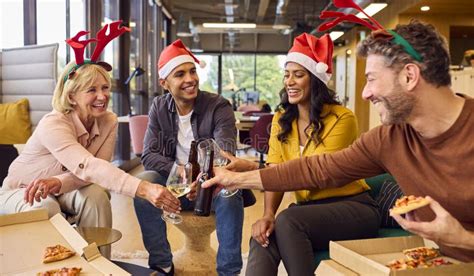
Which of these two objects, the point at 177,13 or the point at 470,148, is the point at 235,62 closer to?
the point at 177,13

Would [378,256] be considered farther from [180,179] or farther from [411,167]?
[180,179]

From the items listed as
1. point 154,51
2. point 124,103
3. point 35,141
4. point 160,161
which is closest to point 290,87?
point 160,161

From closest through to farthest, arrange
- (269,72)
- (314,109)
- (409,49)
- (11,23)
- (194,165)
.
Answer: (409,49) → (194,165) → (314,109) → (11,23) → (269,72)

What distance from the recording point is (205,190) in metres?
1.88

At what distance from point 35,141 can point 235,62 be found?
45.3 ft

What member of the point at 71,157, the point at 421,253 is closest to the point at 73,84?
the point at 71,157

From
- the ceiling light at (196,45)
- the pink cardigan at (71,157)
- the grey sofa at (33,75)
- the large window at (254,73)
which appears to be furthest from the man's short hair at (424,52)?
the large window at (254,73)

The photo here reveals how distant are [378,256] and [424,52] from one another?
56 centimetres

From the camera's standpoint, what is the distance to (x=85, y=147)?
232 centimetres

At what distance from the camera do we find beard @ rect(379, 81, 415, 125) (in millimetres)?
1405

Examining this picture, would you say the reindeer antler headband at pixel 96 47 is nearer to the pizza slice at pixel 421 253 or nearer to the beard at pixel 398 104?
the beard at pixel 398 104

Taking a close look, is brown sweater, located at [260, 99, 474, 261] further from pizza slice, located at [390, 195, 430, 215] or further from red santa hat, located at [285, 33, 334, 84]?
red santa hat, located at [285, 33, 334, 84]

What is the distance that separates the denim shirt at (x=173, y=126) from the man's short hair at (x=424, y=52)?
50.7 inches

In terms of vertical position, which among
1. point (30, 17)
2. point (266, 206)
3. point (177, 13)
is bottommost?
point (266, 206)
